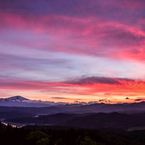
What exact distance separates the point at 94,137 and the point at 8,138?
177ft

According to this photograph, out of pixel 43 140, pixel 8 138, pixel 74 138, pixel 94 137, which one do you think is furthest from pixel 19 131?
pixel 94 137

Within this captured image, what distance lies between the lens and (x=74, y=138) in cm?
12081

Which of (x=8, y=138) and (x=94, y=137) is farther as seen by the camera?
(x=94, y=137)

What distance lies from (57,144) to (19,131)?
24.0 metres

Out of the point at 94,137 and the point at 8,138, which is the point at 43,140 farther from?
the point at 94,137

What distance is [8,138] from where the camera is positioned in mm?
102562

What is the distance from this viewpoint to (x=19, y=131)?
369 ft

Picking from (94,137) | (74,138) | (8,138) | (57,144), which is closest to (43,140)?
(57,144)

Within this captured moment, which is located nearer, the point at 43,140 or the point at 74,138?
the point at 43,140

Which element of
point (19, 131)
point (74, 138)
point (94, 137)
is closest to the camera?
point (19, 131)

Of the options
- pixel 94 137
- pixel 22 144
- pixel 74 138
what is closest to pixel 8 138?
pixel 22 144

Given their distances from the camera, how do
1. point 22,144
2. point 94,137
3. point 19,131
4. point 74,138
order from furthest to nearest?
1. point 94,137
2. point 74,138
3. point 19,131
4. point 22,144

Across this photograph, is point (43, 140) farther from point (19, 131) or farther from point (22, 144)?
point (19, 131)

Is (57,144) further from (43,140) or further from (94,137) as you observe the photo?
(94,137)
